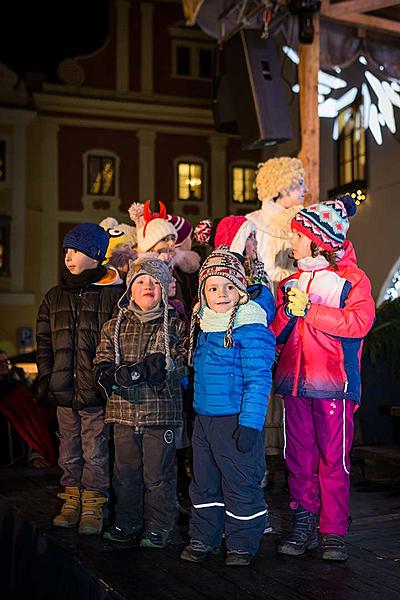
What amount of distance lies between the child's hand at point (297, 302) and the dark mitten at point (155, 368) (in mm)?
701

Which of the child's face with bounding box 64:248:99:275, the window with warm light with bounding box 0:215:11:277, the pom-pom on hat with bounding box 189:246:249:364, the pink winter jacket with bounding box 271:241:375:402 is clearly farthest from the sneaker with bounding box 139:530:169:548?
the window with warm light with bounding box 0:215:11:277

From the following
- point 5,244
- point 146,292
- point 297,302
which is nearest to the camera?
point 297,302

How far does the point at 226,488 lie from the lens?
374cm

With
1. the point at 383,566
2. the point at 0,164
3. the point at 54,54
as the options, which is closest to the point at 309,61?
the point at 383,566

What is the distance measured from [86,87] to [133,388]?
2088cm

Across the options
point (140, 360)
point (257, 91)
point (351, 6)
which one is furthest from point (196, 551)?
point (351, 6)

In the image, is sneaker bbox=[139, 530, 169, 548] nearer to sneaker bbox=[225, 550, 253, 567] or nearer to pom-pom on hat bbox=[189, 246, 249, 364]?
sneaker bbox=[225, 550, 253, 567]

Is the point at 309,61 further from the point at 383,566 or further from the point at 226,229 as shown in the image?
the point at 383,566

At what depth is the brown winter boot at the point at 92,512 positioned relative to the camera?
4.30 m

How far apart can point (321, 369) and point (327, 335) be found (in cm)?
17

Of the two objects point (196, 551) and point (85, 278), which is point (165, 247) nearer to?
point (85, 278)

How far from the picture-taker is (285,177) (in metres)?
5.41

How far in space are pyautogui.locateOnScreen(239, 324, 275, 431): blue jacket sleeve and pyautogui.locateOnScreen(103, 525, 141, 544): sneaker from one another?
3.26 feet

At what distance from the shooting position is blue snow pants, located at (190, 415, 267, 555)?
3.70 meters
